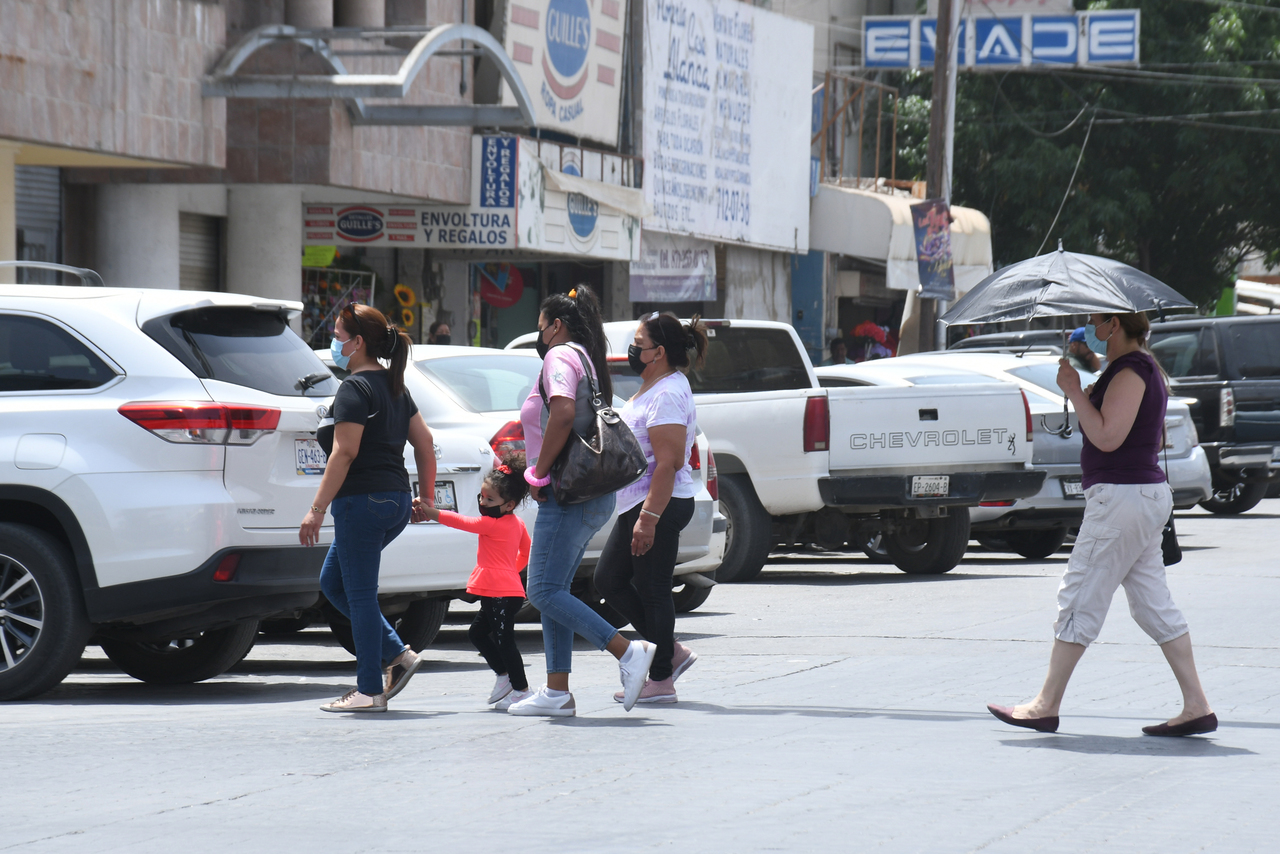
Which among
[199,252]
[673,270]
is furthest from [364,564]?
[673,270]

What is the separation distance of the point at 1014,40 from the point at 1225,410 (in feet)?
41.5

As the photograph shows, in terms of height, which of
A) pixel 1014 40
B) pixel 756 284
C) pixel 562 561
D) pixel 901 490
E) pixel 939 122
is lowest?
pixel 901 490

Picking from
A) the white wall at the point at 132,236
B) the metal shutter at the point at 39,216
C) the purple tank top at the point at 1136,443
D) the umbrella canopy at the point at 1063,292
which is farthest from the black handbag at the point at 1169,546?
the metal shutter at the point at 39,216

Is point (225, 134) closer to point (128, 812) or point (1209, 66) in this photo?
point (128, 812)

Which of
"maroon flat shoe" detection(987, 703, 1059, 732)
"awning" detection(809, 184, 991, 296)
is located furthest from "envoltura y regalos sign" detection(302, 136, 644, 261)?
"maroon flat shoe" detection(987, 703, 1059, 732)

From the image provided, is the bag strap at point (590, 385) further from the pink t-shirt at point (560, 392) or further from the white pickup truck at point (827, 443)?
the white pickup truck at point (827, 443)

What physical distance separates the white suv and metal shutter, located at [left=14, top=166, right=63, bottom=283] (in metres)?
9.40

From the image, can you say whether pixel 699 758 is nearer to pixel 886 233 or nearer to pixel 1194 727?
pixel 1194 727

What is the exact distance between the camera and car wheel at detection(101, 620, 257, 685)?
865 centimetres

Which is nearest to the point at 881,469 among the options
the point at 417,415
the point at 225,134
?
the point at 417,415

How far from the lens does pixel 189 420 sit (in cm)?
761

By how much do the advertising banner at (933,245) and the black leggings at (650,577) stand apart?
17991 millimetres

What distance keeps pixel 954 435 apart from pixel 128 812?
858 cm

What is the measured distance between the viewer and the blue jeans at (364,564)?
7.34m
